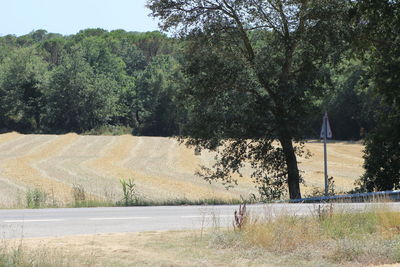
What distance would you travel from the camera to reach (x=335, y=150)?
70812mm

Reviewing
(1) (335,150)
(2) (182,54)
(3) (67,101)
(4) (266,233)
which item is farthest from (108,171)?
(3) (67,101)

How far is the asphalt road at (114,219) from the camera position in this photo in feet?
42.4

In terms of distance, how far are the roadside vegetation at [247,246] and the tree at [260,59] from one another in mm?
10162

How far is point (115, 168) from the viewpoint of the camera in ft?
169

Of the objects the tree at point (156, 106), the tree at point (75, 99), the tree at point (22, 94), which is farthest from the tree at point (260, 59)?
the tree at point (22, 94)

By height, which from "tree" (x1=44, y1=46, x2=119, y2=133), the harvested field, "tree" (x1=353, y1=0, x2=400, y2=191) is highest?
"tree" (x1=44, y1=46, x2=119, y2=133)

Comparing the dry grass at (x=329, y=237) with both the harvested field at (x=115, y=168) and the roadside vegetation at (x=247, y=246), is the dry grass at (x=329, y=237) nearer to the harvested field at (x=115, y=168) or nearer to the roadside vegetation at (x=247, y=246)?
the roadside vegetation at (x=247, y=246)

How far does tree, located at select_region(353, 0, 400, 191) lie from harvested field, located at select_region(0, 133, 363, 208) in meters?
7.09

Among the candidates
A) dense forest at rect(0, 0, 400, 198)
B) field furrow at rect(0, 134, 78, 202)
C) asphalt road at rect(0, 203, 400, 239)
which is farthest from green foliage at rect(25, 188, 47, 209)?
dense forest at rect(0, 0, 400, 198)

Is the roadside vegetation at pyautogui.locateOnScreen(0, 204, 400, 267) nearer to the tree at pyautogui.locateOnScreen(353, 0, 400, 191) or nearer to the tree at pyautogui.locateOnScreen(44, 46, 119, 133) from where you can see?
the tree at pyautogui.locateOnScreen(353, 0, 400, 191)

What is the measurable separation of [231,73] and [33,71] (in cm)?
8443

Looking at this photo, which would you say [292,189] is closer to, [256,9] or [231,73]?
[231,73]

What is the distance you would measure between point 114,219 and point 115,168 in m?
36.7

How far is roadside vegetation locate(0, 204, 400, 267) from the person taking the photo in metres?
9.28
